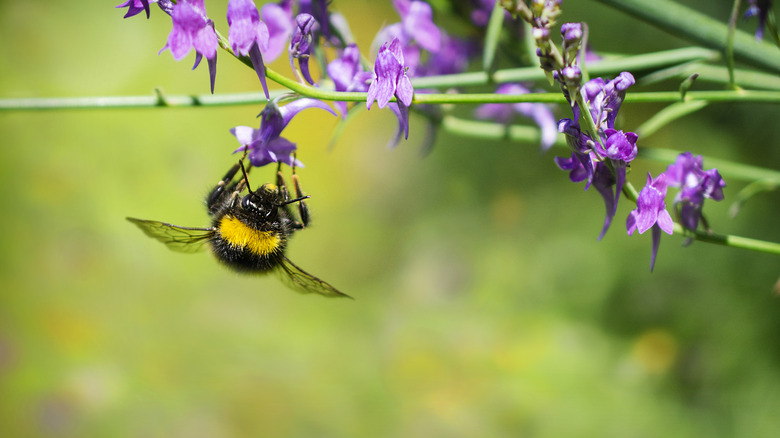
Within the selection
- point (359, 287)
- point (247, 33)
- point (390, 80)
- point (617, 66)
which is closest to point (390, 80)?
point (390, 80)

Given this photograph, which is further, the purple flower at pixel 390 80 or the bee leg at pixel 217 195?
the bee leg at pixel 217 195

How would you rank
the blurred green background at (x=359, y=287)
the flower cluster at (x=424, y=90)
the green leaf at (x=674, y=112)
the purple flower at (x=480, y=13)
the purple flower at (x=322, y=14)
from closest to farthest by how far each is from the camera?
the flower cluster at (x=424, y=90), the green leaf at (x=674, y=112), the purple flower at (x=322, y=14), the purple flower at (x=480, y=13), the blurred green background at (x=359, y=287)

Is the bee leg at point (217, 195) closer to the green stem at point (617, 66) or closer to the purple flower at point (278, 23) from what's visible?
the purple flower at point (278, 23)

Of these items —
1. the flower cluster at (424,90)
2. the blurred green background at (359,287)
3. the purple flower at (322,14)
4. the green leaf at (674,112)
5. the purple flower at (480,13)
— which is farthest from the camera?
the blurred green background at (359,287)

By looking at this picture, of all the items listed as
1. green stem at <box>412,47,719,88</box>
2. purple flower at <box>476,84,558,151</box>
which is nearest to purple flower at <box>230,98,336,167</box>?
green stem at <box>412,47,719,88</box>

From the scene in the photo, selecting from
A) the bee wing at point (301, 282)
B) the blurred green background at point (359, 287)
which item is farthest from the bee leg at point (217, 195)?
the blurred green background at point (359, 287)

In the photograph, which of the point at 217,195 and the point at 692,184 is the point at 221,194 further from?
the point at 692,184
